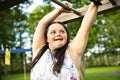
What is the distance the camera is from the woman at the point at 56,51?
1545mm

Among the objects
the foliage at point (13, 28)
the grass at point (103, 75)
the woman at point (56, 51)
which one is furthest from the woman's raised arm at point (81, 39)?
the grass at point (103, 75)

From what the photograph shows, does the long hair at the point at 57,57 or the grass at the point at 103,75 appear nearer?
the long hair at the point at 57,57

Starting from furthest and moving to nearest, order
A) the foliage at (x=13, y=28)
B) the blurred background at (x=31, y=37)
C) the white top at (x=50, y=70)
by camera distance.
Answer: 1. the foliage at (x=13, y=28)
2. the blurred background at (x=31, y=37)
3. the white top at (x=50, y=70)

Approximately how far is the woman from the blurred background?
1.00 metres

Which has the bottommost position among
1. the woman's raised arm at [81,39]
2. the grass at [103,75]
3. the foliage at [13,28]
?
the grass at [103,75]

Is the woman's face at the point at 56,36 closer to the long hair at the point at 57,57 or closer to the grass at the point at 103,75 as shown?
the long hair at the point at 57,57

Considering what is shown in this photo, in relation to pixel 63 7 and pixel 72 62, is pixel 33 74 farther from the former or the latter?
pixel 63 7

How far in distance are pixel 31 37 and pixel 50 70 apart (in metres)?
28.9

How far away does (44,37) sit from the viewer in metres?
1.72

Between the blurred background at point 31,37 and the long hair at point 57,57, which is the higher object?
the long hair at point 57,57

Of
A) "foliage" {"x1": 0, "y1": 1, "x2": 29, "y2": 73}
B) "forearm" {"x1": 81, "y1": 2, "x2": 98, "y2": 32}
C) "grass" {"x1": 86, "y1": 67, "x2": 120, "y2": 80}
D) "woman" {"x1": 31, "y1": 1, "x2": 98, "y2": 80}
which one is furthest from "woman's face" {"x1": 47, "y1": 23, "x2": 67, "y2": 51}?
"grass" {"x1": 86, "y1": 67, "x2": 120, "y2": 80}

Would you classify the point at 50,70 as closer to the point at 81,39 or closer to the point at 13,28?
the point at 81,39

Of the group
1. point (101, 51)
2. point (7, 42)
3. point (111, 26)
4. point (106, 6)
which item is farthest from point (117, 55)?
point (106, 6)

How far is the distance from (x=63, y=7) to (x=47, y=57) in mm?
425
